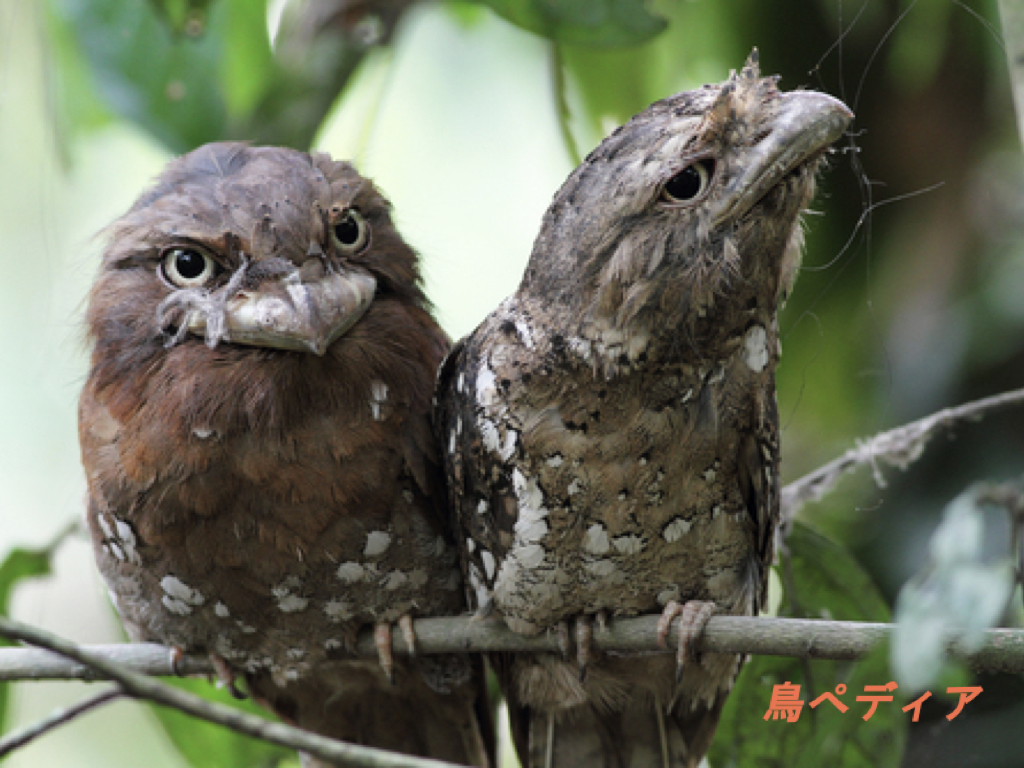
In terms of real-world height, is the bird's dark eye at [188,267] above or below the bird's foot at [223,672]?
above

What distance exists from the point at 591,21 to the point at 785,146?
1.06 m

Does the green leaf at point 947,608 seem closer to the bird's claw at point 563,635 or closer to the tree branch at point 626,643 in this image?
the tree branch at point 626,643

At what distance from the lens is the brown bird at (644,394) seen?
154 centimetres

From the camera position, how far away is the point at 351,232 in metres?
1.92

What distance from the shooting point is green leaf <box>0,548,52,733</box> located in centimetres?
245

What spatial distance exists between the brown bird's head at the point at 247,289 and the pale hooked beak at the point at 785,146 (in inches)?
27.5

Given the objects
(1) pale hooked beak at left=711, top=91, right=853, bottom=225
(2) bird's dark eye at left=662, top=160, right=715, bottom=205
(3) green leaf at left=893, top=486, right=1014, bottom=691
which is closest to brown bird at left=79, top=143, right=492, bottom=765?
(2) bird's dark eye at left=662, top=160, right=715, bottom=205

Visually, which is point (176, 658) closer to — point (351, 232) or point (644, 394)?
point (351, 232)

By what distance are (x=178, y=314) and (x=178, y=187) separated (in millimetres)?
292

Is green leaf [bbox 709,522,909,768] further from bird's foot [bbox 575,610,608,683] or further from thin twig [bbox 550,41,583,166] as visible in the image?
thin twig [bbox 550,41,583,166]

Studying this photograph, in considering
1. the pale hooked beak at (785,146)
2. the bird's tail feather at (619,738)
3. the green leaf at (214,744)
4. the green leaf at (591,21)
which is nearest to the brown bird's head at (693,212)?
the pale hooked beak at (785,146)

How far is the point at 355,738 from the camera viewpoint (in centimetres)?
238

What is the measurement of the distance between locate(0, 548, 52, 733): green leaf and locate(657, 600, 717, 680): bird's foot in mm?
1595

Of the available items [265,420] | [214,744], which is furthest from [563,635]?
[214,744]
